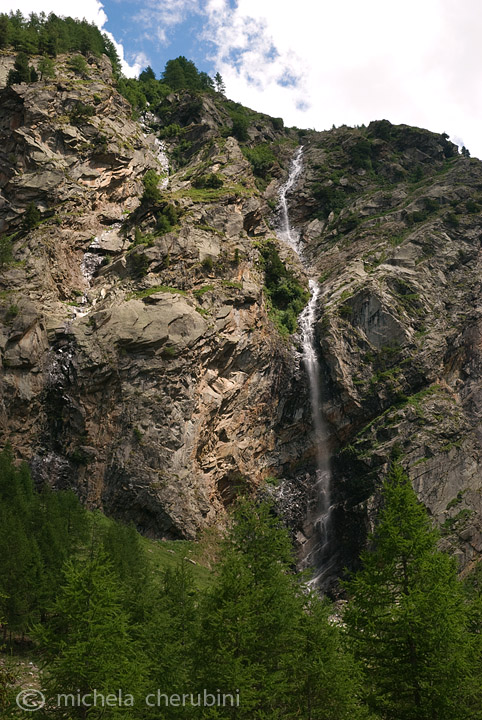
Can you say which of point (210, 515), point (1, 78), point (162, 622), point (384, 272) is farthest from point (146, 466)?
point (1, 78)

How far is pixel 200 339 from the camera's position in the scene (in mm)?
47094

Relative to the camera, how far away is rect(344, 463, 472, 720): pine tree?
1489 centimetres

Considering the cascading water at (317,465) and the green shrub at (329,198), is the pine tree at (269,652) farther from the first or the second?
the green shrub at (329,198)

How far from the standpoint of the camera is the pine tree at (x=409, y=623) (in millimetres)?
14891

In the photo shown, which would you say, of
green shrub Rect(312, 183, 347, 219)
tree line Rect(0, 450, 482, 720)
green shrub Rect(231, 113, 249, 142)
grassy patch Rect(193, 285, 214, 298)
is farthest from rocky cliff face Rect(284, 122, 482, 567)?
tree line Rect(0, 450, 482, 720)

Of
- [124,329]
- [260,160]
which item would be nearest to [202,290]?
[124,329]

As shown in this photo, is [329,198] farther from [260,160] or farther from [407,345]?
[407,345]

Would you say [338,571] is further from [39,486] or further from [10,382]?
[10,382]

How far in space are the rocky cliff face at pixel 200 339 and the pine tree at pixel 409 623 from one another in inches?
1006

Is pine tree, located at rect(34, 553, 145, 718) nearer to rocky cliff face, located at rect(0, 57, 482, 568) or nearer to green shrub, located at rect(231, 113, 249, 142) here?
rocky cliff face, located at rect(0, 57, 482, 568)

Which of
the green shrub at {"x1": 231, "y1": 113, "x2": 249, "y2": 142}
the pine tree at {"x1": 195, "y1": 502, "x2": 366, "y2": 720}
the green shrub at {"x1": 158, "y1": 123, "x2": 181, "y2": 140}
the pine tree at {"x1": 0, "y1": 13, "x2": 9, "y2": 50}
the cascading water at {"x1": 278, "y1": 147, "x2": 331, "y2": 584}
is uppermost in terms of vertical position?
the green shrub at {"x1": 231, "y1": 113, "x2": 249, "y2": 142}

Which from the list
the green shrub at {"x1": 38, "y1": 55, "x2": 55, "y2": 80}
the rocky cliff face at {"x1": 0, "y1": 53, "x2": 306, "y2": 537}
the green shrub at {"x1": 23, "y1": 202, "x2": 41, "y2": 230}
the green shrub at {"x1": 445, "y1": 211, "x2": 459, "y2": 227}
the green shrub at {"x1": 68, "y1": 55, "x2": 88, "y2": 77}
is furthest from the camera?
the green shrub at {"x1": 68, "y1": 55, "x2": 88, "y2": 77}

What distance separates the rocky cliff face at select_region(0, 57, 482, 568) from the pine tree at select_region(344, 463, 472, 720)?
25554 mm

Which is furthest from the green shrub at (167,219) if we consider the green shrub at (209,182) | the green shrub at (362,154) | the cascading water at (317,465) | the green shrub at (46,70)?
the green shrub at (362,154)
